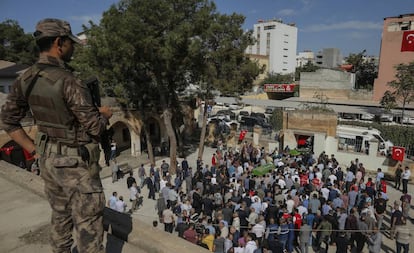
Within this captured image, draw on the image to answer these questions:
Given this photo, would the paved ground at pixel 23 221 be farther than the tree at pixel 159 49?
No

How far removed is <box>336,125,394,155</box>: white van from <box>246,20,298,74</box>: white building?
61.0 meters

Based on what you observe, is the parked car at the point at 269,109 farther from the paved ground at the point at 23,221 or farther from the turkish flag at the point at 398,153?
the paved ground at the point at 23,221

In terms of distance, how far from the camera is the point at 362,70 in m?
49.8

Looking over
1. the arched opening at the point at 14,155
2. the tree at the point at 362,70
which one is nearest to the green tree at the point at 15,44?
the arched opening at the point at 14,155

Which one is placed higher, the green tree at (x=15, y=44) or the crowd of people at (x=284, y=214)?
the green tree at (x=15, y=44)

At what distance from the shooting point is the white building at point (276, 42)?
79.1 metres

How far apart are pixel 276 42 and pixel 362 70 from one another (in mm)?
32679

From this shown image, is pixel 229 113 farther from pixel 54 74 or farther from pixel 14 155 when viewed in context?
pixel 54 74

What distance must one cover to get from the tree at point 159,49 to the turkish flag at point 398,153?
28.1 feet

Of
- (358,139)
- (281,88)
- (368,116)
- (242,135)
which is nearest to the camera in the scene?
(358,139)

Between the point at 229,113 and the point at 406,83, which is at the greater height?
the point at 406,83

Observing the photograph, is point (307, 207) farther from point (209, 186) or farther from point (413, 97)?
point (413, 97)

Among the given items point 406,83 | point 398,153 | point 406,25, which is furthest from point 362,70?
point 398,153

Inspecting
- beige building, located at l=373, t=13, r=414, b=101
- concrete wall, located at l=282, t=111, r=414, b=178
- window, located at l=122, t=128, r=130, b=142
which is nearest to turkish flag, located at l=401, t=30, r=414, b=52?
beige building, located at l=373, t=13, r=414, b=101
